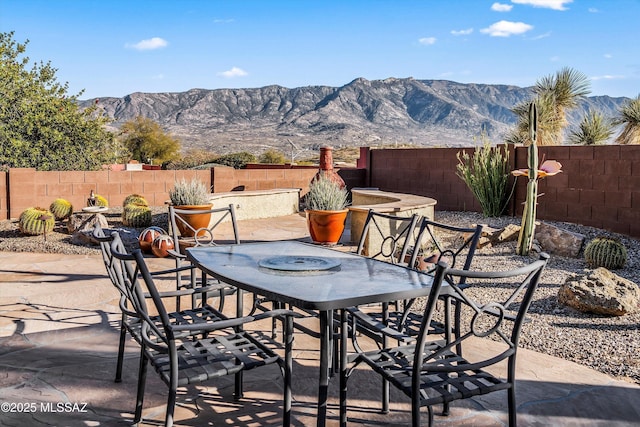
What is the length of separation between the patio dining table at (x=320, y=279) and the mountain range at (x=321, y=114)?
5696 centimetres

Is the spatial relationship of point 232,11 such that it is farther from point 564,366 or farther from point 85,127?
point 564,366

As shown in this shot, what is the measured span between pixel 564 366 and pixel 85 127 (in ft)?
47.8

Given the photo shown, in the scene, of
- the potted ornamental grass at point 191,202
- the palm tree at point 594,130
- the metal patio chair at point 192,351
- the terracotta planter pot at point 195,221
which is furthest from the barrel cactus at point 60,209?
the palm tree at point 594,130

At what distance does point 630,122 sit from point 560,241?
988 cm

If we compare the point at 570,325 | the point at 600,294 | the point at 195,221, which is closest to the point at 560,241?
the point at 600,294

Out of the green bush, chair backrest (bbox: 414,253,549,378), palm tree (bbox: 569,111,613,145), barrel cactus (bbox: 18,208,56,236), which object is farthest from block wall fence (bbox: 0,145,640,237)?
chair backrest (bbox: 414,253,549,378)

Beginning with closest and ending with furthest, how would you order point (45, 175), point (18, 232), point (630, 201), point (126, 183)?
point (630, 201) < point (18, 232) < point (45, 175) < point (126, 183)

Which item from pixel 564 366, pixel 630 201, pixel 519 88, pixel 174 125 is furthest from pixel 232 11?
pixel 519 88

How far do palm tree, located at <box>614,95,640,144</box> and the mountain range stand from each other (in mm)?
44930

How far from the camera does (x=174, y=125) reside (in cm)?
7388

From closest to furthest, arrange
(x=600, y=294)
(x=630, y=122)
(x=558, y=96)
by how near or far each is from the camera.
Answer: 1. (x=600, y=294)
2. (x=630, y=122)
3. (x=558, y=96)

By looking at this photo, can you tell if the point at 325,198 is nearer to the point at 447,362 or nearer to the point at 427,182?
the point at 447,362

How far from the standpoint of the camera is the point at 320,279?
271cm

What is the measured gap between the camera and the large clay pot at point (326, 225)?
7066 millimetres
